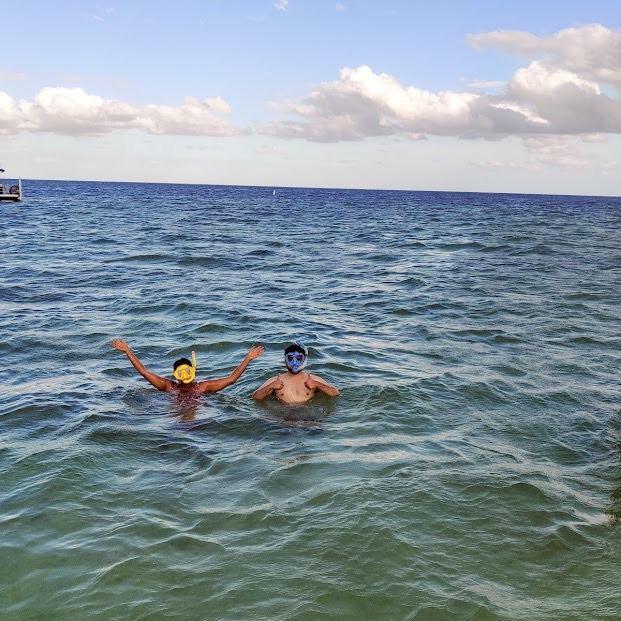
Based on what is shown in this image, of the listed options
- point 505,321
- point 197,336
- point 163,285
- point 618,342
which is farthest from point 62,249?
point 618,342

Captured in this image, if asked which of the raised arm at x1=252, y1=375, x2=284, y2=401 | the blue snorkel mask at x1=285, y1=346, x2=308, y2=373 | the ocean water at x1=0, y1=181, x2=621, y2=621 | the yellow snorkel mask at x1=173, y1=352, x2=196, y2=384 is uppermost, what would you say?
the blue snorkel mask at x1=285, y1=346, x2=308, y2=373

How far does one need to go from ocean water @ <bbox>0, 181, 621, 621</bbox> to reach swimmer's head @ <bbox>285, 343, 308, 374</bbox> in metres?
0.73

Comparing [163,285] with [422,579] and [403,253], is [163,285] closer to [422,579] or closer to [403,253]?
[403,253]

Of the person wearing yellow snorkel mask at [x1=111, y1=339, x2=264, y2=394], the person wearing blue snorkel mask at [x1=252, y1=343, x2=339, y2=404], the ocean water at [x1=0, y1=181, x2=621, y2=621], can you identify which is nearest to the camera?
the ocean water at [x1=0, y1=181, x2=621, y2=621]

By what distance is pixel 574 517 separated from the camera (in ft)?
23.7

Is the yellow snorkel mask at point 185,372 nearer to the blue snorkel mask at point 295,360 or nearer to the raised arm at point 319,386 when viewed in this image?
the blue snorkel mask at point 295,360

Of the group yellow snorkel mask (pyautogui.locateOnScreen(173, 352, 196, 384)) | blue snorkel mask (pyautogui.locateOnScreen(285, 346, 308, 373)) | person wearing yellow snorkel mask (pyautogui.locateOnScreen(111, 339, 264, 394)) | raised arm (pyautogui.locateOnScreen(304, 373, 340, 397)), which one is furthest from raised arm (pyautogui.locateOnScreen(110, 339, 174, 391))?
raised arm (pyautogui.locateOnScreen(304, 373, 340, 397))

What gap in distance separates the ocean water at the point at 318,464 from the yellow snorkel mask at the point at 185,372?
1.50ft

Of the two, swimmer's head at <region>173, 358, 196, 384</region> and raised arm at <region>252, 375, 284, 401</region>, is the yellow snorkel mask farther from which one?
raised arm at <region>252, 375, 284, 401</region>

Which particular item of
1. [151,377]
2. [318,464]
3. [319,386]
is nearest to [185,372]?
[151,377]

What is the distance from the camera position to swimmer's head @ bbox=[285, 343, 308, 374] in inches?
412

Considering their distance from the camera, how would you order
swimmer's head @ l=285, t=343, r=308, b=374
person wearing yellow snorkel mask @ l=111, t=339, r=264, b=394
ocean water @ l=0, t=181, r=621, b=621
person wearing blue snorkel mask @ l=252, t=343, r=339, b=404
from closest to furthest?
ocean water @ l=0, t=181, r=621, b=621 → swimmer's head @ l=285, t=343, r=308, b=374 → person wearing yellow snorkel mask @ l=111, t=339, r=264, b=394 → person wearing blue snorkel mask @ l=252, t=343, r=339, b=404

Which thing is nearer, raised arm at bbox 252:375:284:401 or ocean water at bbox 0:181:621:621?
ocean water at bbox 0:181:621:621

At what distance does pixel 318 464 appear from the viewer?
859 centimetres
